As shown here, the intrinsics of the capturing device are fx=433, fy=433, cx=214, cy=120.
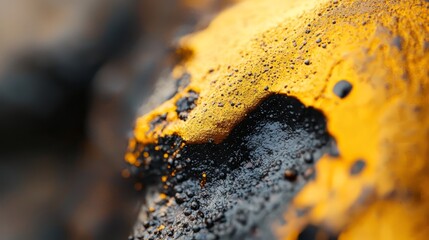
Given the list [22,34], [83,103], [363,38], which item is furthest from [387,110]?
[22,34]

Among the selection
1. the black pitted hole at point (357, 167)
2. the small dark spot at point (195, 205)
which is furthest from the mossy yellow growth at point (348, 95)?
the small dark spot at point (195, 205)

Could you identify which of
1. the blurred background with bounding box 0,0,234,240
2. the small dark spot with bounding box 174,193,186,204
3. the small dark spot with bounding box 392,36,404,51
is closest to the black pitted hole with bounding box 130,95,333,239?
the small dark spot with bounding box 174,193,186,204

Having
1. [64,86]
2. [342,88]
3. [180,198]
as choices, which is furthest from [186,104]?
[64,86]

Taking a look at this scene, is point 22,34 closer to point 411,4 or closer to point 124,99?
point 124,99

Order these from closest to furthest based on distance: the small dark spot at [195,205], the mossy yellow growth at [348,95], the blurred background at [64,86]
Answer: the mossy yellow growth at [348,95] → the small dark spot at [195,205] → the blurred background at [64,86]

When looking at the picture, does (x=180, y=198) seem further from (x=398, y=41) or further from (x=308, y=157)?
(x=398, y=41)

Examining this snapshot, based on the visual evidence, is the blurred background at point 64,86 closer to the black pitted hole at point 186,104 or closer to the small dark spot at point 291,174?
the black pitted hole at point 186,104
